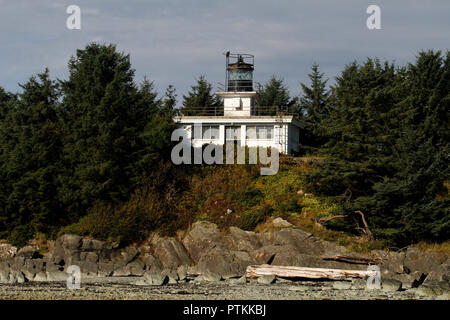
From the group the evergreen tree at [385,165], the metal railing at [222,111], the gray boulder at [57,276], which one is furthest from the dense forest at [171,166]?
the metal railing at [222,111]

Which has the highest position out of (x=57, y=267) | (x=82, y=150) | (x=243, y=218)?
(x=82, y=150)

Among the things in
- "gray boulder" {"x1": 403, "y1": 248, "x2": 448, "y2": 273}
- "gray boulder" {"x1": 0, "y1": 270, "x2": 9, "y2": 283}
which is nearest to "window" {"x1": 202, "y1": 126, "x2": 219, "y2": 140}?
"gray boulder" {"x1": 403, "y1": 248, "x2": 448, "y2": 273}

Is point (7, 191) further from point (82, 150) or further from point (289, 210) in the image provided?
point (289, 210)

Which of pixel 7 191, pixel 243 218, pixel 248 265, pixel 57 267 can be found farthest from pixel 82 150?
pixel 248 265

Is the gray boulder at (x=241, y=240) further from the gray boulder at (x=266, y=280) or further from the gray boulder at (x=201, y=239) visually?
the gray boulder at (x=266, y=280)

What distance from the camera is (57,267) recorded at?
2822cm

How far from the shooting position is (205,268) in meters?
27.2

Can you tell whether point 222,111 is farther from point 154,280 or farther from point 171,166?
point 154,280

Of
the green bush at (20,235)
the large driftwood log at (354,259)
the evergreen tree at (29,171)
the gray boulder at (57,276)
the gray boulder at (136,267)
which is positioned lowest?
the gray boulder at (136,267)

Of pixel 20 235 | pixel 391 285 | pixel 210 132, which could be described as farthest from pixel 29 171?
pixel 391 285

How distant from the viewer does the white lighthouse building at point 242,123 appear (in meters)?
41.1

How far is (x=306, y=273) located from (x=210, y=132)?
62.8ft

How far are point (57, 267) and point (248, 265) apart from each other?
9049mm
